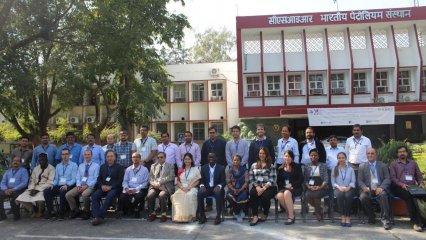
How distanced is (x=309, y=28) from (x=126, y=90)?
11.5m

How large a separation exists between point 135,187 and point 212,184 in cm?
164

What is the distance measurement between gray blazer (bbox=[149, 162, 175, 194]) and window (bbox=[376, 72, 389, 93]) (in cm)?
1932

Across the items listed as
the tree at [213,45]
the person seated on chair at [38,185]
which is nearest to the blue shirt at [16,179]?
the person seated on chair at [38,185]

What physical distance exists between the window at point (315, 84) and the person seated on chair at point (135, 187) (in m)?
17.5

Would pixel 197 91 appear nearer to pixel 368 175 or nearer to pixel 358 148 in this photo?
pixel 358 148

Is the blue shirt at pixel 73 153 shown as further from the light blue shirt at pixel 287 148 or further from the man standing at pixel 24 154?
the light blue shirt at pixel 287 148

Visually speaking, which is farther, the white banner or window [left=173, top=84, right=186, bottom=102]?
window [left=173, top=84, right=186, bottom=102]

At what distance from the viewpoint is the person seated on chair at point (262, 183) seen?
7.78 m

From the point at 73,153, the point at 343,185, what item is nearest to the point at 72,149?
the point at 73,153

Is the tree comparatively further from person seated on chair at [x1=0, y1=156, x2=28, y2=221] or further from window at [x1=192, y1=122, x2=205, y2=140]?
person seated on chair at [x1=0, y1=156, x2=28, y2=221]

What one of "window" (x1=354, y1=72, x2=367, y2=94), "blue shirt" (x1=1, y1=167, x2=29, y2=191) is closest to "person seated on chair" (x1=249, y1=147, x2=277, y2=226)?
"blue shirt" (x1=1, y1=167, x2=29, y2=191)

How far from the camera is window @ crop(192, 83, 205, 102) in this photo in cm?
3150

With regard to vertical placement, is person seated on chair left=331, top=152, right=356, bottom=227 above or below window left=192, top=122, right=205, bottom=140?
below

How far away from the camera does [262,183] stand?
7.99 m
